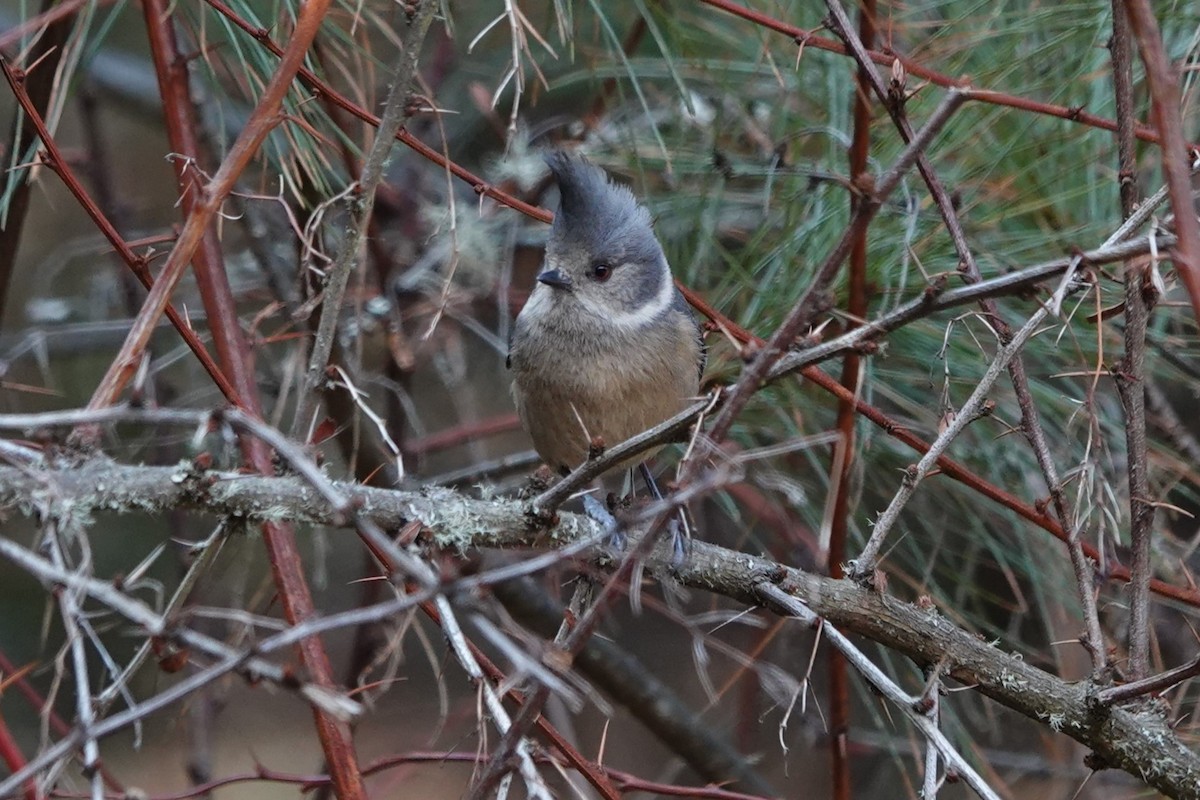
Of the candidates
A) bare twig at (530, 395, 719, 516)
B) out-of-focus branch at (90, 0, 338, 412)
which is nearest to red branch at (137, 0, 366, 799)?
out-of-focus branch at (90, 0, 338, 412)

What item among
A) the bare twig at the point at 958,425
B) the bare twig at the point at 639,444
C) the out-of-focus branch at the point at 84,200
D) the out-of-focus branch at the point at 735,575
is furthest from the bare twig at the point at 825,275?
the out-of-focus branch at the point at 84,200

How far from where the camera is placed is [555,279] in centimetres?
298

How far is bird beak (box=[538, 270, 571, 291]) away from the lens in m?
2.96

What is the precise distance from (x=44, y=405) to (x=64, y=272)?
0.84 metres

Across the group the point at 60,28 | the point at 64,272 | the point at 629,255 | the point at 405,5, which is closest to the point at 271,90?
the point at 405,5

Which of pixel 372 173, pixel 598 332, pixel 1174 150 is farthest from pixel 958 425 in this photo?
pixel 598 332

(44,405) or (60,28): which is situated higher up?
(60,28)

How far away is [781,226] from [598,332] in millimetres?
634

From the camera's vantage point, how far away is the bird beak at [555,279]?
2.96m

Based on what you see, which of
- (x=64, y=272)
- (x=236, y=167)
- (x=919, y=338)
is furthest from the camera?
(x=64, y=272)

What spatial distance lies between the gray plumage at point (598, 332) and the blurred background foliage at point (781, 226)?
0.20m

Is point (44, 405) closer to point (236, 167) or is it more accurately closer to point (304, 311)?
point (304, 311)

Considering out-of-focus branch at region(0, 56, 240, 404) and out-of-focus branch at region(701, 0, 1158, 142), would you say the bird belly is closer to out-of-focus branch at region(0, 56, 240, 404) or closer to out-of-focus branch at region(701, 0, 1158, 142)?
out-of-focus branch at region(701, 0, 1158, 142)

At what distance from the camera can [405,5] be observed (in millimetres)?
2057
